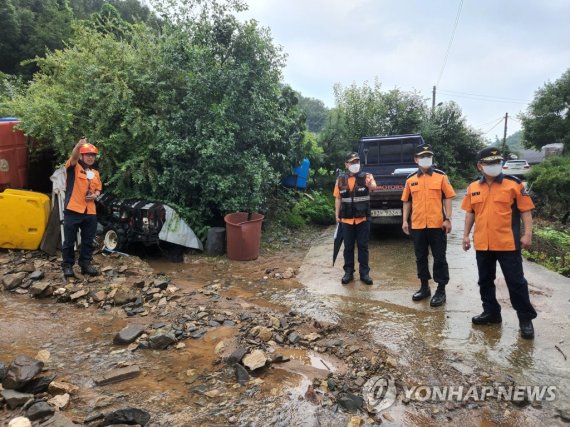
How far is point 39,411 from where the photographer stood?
7.94ft

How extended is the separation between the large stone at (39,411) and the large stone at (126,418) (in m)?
0.35

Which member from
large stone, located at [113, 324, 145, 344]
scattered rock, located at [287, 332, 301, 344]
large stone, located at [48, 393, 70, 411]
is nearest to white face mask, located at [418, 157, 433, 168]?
scattered rock, located at [287, 332, 301, 344]

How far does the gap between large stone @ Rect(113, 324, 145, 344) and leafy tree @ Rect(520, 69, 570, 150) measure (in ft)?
117

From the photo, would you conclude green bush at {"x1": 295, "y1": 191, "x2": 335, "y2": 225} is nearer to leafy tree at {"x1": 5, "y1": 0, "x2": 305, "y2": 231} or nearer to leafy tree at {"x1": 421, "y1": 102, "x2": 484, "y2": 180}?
leafy tree at {"x1": 5, "y1": 0, "x2": 305, "y2": 231}

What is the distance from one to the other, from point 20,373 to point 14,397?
0.21 metres

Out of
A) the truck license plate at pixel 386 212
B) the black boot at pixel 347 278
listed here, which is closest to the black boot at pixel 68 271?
the black boot at pixel 347 278

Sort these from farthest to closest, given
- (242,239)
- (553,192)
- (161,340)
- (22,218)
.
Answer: (553,192), (242,239), (22,218), (161,340)

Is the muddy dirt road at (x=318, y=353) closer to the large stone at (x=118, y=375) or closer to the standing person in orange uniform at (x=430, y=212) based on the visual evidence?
the large stone at (x=118, y=375)

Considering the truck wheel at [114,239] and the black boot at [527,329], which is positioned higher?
the truck wheel at [114,239]

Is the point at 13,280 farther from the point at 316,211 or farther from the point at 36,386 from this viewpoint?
the point at 316,211

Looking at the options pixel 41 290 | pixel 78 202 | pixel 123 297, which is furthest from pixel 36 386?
pixel 78 202

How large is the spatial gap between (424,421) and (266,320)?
6.20 ft

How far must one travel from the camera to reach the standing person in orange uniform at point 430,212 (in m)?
4.45

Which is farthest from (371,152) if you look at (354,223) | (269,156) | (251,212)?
(354,223)
